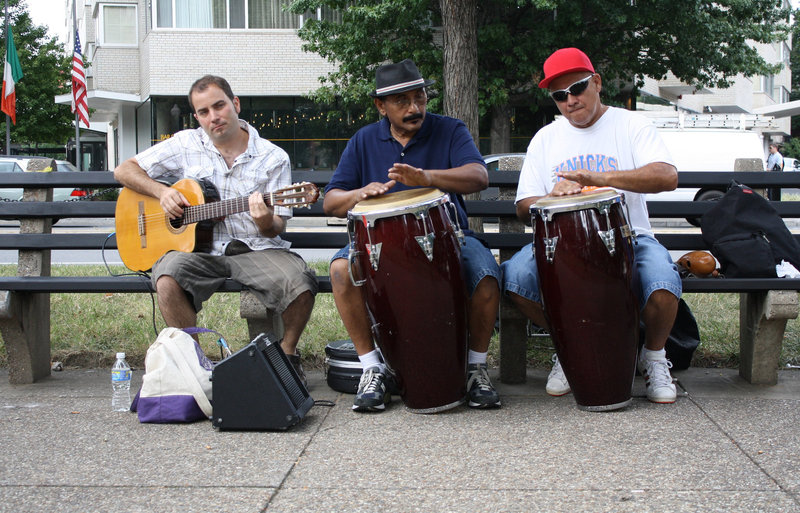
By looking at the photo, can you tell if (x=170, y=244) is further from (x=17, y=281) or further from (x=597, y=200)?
(x=597, y=200)

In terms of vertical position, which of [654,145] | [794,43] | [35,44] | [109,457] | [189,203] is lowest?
[109,457]

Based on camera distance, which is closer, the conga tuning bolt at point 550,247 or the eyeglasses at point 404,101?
the conga tuning bolt at point 550,247

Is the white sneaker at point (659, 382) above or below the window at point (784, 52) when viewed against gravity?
below

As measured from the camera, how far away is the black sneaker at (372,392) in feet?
12.5

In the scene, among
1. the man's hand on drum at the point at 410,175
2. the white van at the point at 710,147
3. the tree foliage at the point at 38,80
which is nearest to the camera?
the man's hand on drum at the point at 410,175

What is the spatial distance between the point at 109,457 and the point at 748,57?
17694mm

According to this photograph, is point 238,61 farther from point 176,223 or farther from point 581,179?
point 581,179

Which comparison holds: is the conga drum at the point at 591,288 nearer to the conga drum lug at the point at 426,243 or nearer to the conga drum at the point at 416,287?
the conga drum at the point at 416,287

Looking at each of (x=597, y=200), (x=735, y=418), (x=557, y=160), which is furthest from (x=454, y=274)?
(x=735, y=418)

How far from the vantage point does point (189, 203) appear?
434cm

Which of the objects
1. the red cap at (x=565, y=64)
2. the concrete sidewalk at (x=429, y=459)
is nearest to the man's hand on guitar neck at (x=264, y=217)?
the concrete sidewalk at (x=429, y=459)

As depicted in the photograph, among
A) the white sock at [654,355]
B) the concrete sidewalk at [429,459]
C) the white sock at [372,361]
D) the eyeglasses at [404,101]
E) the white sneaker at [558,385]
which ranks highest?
the eyeglasses at [404,101]

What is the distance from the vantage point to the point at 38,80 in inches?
1163

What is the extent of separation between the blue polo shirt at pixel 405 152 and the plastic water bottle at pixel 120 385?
1303 millimetres
